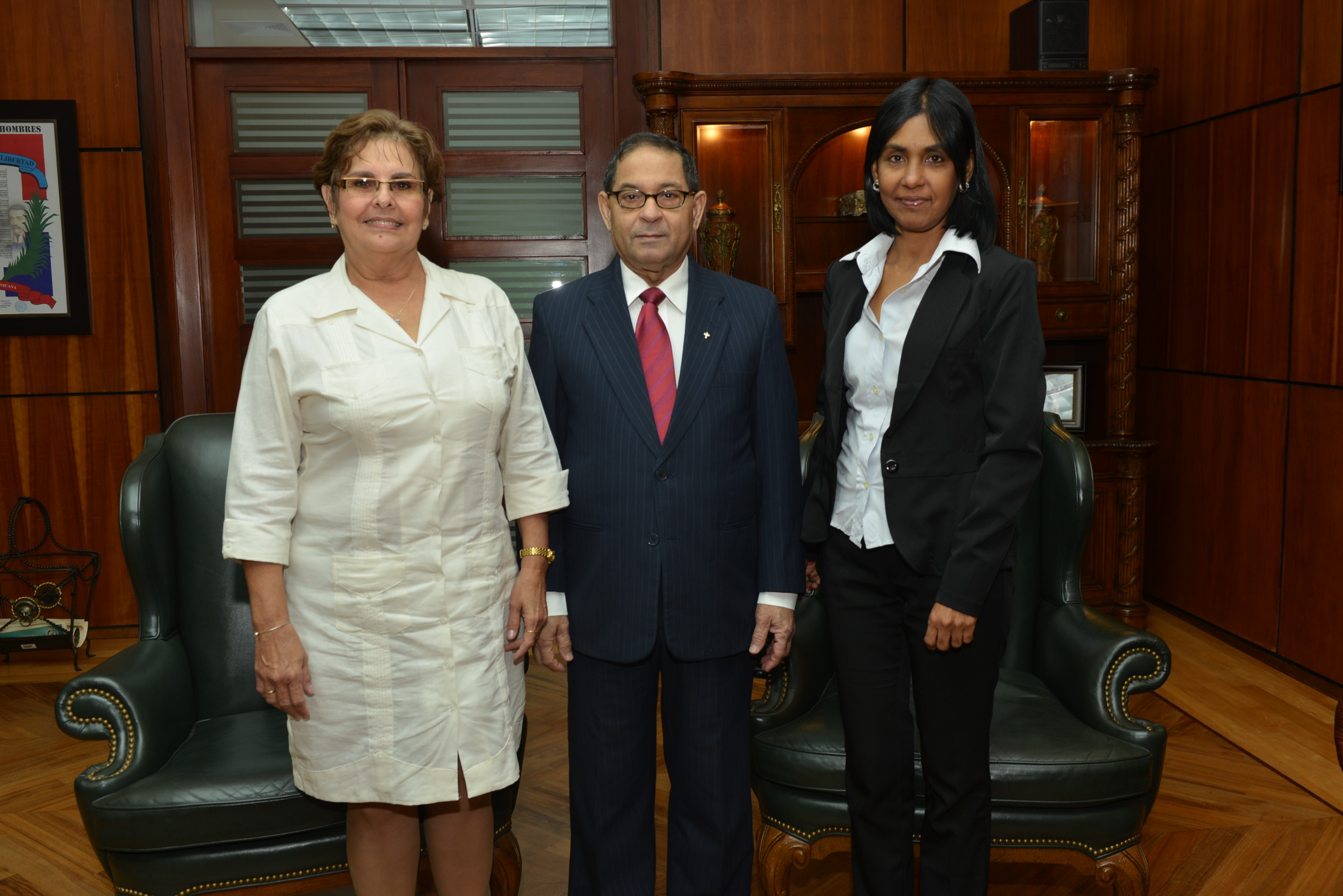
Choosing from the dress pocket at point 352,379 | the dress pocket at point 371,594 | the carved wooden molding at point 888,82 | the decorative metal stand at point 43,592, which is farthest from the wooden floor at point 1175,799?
the carved wooden molding at point 888,82

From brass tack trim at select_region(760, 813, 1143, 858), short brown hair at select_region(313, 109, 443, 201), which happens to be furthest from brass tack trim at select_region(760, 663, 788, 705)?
short brown hair at select_region(313, 109, 443, 201)

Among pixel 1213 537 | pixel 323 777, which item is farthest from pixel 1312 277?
pixel 323 777

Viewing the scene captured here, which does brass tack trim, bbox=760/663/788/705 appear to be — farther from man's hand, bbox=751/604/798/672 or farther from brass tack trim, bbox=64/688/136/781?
brass tack trim, bbox=64/688/136/781

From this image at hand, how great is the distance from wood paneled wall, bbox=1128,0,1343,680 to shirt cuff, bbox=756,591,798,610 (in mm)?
2619

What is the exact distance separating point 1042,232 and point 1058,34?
32.6 inches

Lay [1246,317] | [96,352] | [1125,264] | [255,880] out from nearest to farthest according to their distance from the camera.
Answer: [255,880]
[1246,317]
[1125,264]
[96,352]

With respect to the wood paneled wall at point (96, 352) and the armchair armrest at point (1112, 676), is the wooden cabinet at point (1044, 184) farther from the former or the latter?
the wood paneled wall at point (96, 352)

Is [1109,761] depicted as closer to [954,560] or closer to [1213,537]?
[954,560]

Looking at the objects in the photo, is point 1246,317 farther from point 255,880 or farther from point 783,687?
point 255,880

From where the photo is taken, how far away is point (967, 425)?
1644 mm

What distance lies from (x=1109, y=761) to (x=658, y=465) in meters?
1.09

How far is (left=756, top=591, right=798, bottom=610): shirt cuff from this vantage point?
1.79 meters

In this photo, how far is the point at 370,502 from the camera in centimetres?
158

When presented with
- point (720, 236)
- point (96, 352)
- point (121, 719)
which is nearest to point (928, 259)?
point (121, 719)
